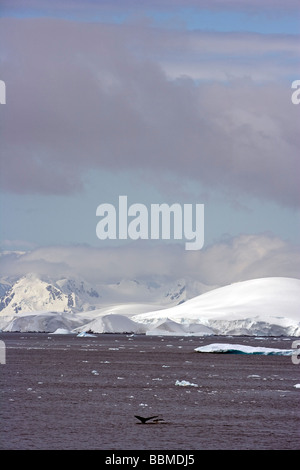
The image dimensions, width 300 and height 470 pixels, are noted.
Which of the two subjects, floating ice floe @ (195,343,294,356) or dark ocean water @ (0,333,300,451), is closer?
dark ocean water @ (0,333,300,451)

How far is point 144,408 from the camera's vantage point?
47.1 meters

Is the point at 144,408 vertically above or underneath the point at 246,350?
underneath

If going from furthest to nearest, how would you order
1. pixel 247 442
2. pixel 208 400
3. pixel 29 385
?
1. pixel 29 385
2. pixel 208 400
3. pixel 247 442

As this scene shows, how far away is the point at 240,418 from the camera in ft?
143

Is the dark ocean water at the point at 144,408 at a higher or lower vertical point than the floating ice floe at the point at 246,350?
lower

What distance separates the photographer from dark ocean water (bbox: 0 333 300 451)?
3634cm

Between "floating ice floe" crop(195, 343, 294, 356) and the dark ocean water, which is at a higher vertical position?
"floating ice floe" crop(195, 343, 294, 356)

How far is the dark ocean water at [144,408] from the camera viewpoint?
36344mm

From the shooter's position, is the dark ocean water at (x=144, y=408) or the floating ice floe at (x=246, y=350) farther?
the floating ice floe at (x=246, y=350)

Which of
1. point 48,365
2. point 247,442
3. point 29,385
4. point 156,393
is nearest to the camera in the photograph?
point 247,442

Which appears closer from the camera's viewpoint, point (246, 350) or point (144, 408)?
point (144, 408)

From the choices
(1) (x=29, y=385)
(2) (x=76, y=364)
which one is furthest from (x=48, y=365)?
(1) (x=29, y=385)
